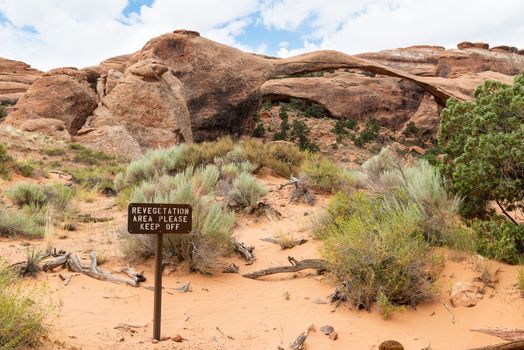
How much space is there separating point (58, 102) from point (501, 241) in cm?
1934

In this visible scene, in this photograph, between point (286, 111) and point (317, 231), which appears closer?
point (317, 231)

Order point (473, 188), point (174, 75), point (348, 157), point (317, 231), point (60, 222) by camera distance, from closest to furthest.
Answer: point (473, 188)
point (317, 231)
point (60, 222)
point (174, 75)
point (348, 157)

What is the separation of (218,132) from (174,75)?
329 cm

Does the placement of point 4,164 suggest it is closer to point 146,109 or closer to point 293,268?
point 146,109

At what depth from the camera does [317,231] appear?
6.95 m

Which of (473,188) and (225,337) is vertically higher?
(473,188)

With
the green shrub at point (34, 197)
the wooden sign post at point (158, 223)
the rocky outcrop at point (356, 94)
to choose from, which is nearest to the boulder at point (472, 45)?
the rocky outcrop at point (356, 94)

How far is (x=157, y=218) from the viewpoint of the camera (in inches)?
158

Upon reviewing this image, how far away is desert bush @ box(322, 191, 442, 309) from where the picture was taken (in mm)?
4707

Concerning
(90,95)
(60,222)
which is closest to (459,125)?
(60,222)

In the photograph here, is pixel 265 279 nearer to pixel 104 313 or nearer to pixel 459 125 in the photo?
pixel 104 313

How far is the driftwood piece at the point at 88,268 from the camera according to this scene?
5.25 meters

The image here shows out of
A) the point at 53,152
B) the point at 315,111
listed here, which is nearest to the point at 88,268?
the point at 53,152

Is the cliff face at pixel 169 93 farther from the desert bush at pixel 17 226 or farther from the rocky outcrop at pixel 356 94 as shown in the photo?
the desert bush at pixel 17 226
